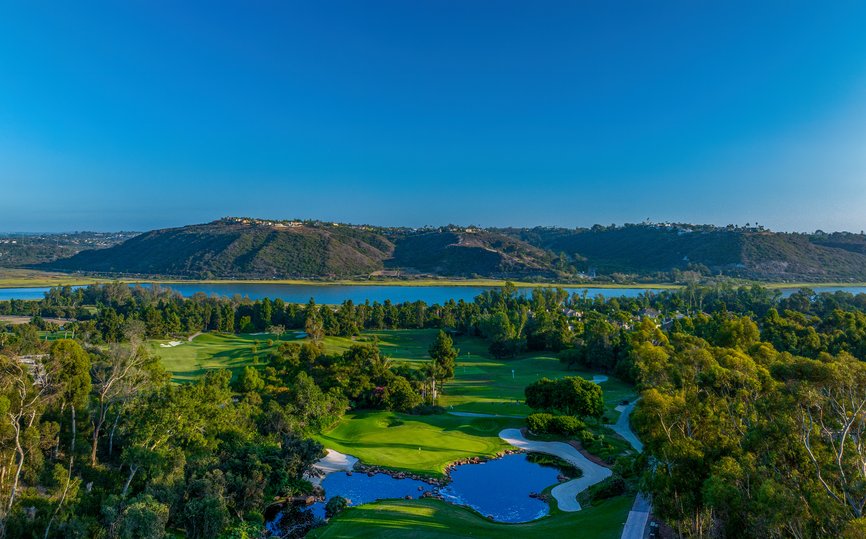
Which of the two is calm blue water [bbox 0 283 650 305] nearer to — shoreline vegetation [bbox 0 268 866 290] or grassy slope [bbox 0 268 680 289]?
shoreline vegetation [bbox 0 268 866 290]

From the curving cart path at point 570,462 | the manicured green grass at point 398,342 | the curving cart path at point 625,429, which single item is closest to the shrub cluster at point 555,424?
the curving cart path at point 570,462

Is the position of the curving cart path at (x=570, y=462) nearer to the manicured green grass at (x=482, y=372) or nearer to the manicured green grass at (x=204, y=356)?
the manicured green grass at (x=482, y=372)

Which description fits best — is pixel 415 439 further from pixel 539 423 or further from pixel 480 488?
pixel 539 423

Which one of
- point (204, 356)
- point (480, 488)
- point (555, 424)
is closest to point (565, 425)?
point (555, 424)

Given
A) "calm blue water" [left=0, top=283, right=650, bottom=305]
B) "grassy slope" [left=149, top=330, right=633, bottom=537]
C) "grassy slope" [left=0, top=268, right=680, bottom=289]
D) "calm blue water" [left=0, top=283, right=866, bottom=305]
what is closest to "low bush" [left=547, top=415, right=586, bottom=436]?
"grassy slope" [left=149, top=330, right=633, bottom=537]

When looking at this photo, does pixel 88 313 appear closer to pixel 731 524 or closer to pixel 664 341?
pixel 664 341

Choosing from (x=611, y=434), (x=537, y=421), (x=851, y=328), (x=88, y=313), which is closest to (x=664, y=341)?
(x=611, y=434)
